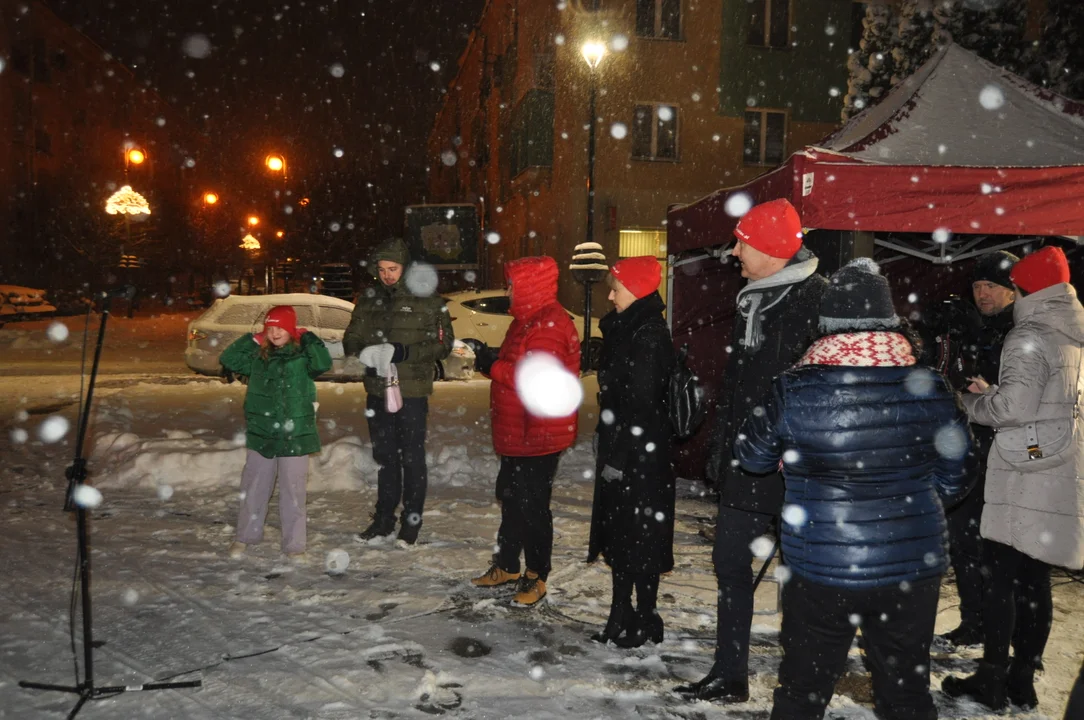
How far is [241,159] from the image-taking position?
60.0 metres

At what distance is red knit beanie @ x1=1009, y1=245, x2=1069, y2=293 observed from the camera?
11.6 feet

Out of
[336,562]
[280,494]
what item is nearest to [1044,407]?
[336,562]

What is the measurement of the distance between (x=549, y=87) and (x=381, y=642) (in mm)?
20461

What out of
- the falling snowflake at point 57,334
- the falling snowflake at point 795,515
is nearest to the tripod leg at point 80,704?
the falling snowflake at point 795,515

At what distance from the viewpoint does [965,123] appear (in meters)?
6.12

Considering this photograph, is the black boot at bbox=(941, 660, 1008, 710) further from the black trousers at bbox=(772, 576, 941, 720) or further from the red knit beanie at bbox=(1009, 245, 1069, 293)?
the red knit beanie at bbox=(1009, 245, 1069, 293)

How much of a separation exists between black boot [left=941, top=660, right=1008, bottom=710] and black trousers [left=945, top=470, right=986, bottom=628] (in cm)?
61

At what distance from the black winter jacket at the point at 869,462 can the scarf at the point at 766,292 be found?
0.84m

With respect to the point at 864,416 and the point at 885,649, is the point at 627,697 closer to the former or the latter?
the point at 885,649

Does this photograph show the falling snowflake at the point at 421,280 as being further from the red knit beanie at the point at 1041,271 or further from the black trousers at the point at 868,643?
the black trousers at the point at 868,643

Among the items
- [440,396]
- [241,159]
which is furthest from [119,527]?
[241,159]

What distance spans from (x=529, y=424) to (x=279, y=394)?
1.77 meters

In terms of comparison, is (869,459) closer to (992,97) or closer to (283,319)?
(283,319)

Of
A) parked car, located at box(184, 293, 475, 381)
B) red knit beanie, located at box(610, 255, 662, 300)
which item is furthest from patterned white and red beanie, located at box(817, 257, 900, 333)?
parked car, located at box(184, 293, 475, 381)
